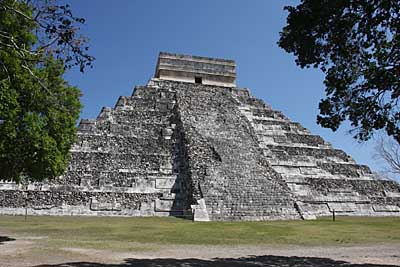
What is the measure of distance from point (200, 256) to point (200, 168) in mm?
10234

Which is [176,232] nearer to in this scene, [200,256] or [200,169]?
[200,256]

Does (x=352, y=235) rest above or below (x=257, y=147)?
below

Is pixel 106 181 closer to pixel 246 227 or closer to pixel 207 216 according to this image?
pixel 207 216

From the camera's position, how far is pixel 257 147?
21.2 metres

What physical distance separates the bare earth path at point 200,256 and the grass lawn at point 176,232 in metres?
0.70

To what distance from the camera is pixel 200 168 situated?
18.2 metres

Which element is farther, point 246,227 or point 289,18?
point 246,227

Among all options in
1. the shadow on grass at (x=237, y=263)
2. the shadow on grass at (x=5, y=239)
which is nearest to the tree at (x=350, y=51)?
the shadow on grass at (x=237, y=263)

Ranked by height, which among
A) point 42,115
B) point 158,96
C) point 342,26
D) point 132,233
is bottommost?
point 132,233

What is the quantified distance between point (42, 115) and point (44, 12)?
5.53 meters

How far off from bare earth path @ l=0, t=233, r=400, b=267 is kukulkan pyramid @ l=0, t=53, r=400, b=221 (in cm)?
642

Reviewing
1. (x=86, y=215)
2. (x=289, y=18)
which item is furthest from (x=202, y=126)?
(x=289, y=18)

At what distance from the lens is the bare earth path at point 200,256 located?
7000mm

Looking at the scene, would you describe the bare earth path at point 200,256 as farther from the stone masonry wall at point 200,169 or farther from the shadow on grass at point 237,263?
the stone masonry wall at point 200,169
